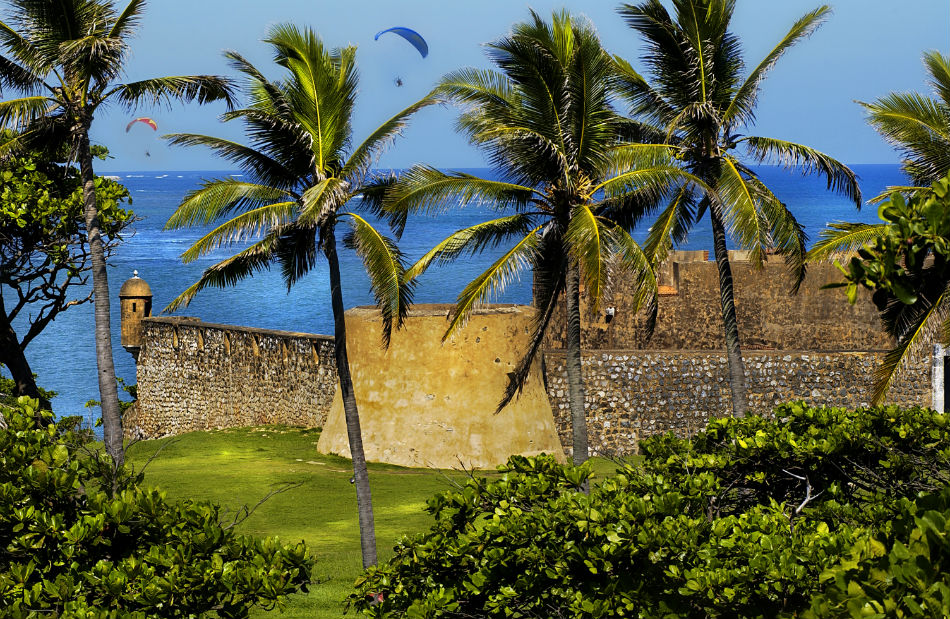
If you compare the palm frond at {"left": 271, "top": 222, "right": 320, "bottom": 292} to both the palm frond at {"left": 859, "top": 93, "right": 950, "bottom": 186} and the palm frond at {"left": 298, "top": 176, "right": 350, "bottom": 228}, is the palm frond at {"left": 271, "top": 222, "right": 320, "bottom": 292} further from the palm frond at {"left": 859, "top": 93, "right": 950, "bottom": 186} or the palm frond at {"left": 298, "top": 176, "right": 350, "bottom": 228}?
the palm frond at {"left": 859, "top": 93, "right": 950, "bottom": 186}

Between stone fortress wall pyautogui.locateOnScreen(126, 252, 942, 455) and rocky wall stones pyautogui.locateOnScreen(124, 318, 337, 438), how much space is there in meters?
0.04

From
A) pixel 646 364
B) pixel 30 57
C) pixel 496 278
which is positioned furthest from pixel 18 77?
pixel 646 364

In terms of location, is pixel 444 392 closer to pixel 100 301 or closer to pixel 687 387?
pixel 687 387

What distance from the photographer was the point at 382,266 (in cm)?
1409

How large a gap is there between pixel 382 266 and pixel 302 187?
204 centimetres

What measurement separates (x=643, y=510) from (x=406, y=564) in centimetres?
194

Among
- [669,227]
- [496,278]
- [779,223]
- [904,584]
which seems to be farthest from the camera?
[669,227]

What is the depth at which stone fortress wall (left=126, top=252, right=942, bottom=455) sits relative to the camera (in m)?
23.6

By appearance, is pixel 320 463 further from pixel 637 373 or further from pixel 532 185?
pixel 532 185

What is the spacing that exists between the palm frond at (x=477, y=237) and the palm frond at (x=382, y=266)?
0.72 m

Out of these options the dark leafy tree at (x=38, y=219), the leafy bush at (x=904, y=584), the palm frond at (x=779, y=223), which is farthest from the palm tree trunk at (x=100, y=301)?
the leafy bush at (x=904, y=584)

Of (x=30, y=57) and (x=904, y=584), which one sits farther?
(x=30, y=57)

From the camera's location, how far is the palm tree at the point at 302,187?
560 inches

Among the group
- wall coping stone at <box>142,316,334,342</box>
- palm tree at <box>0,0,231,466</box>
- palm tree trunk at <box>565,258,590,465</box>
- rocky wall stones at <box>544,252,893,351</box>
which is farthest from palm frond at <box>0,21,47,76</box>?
rocky wall stones at <box>544,252,893,351</box>
